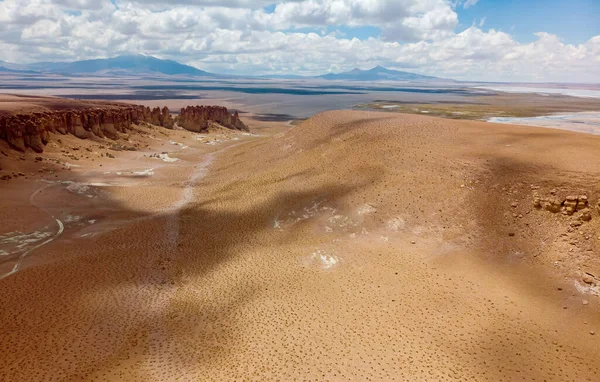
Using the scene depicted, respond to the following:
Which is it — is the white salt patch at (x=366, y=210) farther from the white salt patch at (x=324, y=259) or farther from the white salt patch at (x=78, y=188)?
the white salt patch at (x=78, y=188)

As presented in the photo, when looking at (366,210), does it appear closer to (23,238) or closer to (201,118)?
(23,238)

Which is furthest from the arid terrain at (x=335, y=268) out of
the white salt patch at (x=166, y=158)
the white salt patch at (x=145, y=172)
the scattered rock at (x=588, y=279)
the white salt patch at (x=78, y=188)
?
the white salt patch at (x=166, y=158)

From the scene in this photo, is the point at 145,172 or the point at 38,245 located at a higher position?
the point at 145,172

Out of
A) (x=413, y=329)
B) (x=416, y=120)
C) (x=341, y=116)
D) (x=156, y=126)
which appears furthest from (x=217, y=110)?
(x=413, y=329)

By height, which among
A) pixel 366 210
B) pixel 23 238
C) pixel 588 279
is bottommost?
pixel 23 238

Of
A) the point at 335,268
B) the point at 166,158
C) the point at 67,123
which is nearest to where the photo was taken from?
the point at 335,268

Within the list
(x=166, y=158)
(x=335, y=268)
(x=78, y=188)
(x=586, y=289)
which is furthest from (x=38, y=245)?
(x=586, y=289)

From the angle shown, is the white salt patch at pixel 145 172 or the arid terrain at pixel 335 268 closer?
the arid terrain at pixel 335 268
